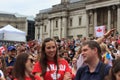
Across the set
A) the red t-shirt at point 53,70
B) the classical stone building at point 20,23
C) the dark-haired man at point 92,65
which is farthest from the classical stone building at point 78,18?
the dark-haired man at point 92,65

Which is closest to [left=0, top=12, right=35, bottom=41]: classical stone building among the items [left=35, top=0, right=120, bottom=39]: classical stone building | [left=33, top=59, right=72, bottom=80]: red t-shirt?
[left=35, top=0, right=120, bottom=39]: classical stone building

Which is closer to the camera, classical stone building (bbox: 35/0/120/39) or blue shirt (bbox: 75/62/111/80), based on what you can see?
blue shirt (bbox: 75/62/111/80)

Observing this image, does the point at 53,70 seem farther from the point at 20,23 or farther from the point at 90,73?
the point at 20,23

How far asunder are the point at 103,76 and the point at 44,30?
69973mm

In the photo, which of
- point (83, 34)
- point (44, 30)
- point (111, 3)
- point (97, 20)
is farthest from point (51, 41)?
point (44, 30)

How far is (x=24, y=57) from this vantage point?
19.7ft

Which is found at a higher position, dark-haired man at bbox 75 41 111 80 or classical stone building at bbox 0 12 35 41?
classical stone building at bbox 0 12 35 41

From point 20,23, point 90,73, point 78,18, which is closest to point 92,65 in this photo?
point 90,73

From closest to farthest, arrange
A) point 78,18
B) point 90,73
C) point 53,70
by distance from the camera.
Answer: point 90,73 → point 53,70 → point 78,18

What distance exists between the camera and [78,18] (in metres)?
63.2

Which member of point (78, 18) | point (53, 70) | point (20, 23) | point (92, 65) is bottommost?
point (53, 70)

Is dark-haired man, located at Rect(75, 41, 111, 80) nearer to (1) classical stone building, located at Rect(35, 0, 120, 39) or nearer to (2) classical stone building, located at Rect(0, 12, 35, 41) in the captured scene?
(1) classical stone building, located at Rect(35, 0, 120, 39)

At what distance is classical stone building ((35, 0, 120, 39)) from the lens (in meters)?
52.8

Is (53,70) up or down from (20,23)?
down
